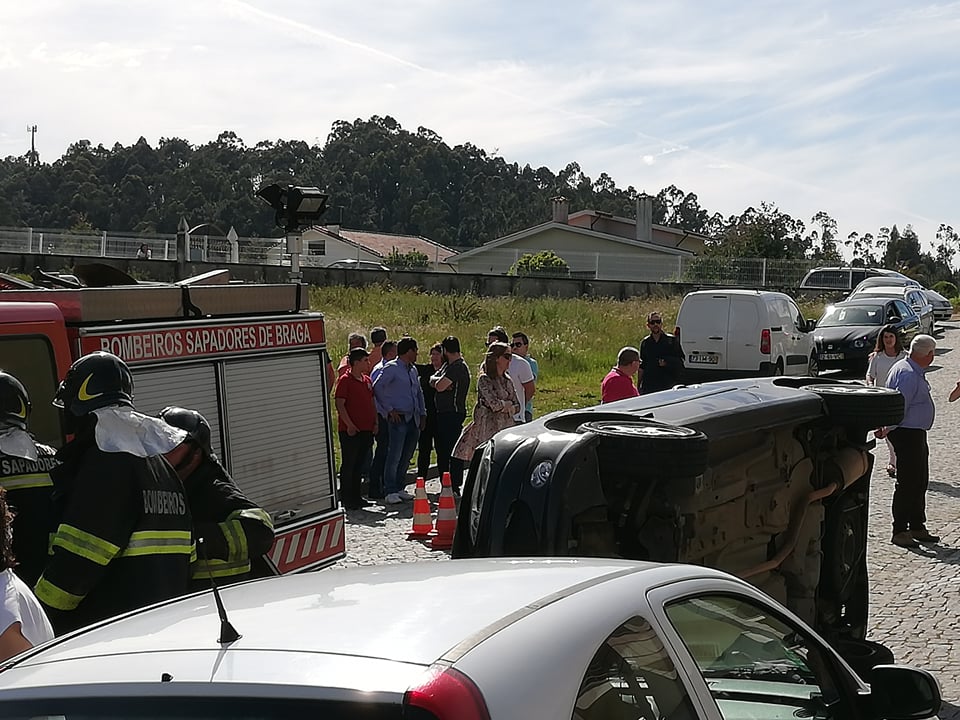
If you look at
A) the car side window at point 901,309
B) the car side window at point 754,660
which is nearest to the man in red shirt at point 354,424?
the car side window at point 754,660

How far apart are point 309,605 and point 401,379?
10335mm

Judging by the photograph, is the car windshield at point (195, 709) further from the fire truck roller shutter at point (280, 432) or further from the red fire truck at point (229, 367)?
the fire truck roller shutter at point (280, 432)

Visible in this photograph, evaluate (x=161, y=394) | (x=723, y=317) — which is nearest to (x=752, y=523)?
(x=161, y=394)

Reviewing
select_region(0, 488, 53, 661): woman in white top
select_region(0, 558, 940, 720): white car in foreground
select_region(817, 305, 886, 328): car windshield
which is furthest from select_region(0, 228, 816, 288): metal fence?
select_region(0, 558, 940, 720): white car in foreground

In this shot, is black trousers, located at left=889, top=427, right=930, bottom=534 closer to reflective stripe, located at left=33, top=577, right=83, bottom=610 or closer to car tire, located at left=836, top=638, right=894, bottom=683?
car tire, located at left=836, top=638, right=894, bottom=683

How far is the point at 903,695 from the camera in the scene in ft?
12.2

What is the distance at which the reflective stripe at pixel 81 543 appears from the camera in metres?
4.26

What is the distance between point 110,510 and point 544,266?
4209 cm

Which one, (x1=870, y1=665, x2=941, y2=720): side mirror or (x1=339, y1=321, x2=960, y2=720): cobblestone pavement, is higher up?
(x1=870, y1=665, x2=941, y2=720): side mirror

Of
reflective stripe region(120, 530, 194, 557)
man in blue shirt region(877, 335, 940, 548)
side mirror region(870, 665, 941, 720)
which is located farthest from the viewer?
man in blue shirt region(877, 335, 940, 548)

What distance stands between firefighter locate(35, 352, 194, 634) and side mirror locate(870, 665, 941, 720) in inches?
99.0

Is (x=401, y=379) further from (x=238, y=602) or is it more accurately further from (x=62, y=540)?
(x=238, y=602)

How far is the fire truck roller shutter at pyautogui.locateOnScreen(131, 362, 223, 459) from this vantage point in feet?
23.9

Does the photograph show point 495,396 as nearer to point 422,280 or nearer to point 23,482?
point 23,482
